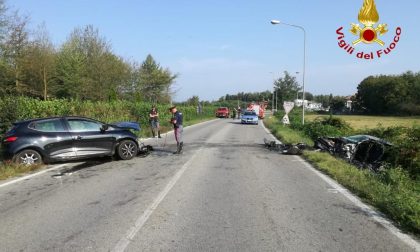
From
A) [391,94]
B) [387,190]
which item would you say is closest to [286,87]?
[391,94]

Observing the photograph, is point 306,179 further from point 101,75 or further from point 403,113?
point 403,113

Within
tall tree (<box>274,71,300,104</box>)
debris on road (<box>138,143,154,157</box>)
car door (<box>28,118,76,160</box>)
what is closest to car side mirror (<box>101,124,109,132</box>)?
car door (<box>28,118,76,160</box>)

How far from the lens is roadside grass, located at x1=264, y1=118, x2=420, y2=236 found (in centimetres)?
683

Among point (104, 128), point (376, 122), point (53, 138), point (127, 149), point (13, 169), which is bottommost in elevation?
point (376, 122)

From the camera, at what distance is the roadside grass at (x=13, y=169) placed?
36.7 feet

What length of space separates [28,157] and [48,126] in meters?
1.06

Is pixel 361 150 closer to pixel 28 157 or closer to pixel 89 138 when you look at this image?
pixel 89 138

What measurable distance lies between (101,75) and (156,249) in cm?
4257

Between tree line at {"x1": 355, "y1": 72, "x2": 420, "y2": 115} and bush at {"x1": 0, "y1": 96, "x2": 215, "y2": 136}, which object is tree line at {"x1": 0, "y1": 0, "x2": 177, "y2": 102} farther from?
tree line at {"x1": 355, "y1": 72, "x2": 420, "y2": 115}

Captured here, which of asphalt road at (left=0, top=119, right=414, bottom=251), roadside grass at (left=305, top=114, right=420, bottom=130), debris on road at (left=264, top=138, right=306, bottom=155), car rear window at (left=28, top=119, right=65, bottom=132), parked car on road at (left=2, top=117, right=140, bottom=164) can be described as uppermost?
car rear window at (left=28, top=119, right=65, bottom=132)

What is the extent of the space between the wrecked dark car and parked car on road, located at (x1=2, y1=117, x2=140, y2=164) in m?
7.15

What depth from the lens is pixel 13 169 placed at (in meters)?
11.7

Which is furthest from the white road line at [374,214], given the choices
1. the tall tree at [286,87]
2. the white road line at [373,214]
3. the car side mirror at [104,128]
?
the tall tree at [286,87]

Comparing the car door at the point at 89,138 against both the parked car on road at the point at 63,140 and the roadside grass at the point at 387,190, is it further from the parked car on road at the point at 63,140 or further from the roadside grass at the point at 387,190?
the roadside grass at the point at 387,190
